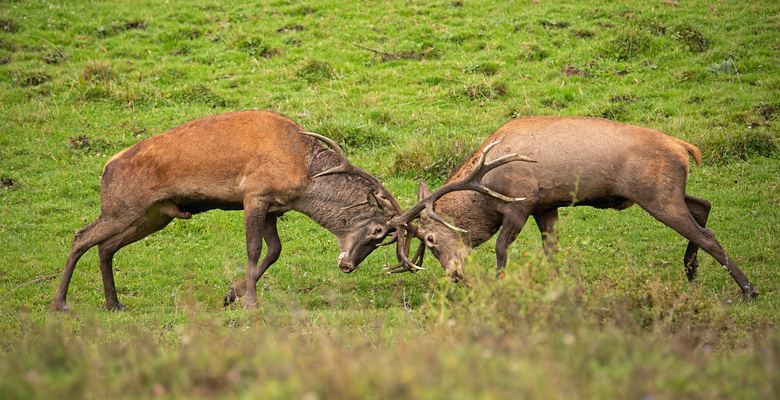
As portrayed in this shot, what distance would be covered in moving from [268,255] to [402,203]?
2.78 m

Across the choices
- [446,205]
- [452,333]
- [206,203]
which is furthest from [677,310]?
[206,203]

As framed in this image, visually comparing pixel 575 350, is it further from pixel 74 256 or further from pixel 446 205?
pixel 74 256

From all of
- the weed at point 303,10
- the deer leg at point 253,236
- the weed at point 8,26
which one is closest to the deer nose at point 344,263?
the deer leg at point 253,236

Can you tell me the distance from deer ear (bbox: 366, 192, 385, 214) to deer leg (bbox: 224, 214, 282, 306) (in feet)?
3.86

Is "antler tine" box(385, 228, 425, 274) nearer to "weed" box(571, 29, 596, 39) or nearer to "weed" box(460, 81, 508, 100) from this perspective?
"weed" box(460, 81, 508, 100)

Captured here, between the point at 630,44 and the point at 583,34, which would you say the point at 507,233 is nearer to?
the point at 630,44

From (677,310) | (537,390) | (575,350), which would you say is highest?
(537,390)

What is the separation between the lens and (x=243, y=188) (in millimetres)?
7156

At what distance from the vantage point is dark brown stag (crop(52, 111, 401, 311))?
718 centimetres

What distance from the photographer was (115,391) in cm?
282

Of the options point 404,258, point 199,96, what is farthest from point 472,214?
point 199,96

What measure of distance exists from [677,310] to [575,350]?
2.62m

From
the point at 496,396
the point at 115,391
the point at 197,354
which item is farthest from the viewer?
the point at 197,354

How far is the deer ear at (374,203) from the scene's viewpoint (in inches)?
295
